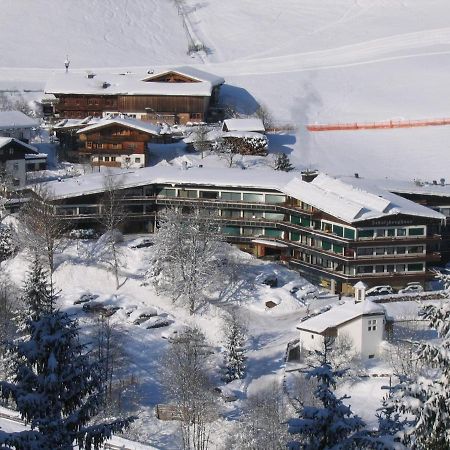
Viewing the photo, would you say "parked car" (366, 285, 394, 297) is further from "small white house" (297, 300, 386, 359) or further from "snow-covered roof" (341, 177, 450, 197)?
"snow-covered roof" (341, 177, 450, 197)

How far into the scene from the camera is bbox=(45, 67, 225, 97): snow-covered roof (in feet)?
231

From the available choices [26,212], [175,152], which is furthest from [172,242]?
[175,152]

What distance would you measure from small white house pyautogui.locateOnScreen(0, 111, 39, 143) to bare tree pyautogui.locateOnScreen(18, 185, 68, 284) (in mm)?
13036

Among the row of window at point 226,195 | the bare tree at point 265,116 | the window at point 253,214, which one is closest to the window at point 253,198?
the row of window at point 226,195

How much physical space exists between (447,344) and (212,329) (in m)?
29.2

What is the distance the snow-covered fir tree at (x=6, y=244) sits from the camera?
47.3 meters

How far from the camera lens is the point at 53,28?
101 metres

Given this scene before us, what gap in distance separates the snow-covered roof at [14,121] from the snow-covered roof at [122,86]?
24.4 feet

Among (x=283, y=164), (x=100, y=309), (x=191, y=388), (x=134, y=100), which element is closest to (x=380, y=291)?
(x=100, y=309)

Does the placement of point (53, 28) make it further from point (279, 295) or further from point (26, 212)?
point (279, 295)

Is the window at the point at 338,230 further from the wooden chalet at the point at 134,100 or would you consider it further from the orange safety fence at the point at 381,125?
the orange safety fence at the point at 381,125

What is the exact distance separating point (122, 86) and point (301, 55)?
28231 millimetres

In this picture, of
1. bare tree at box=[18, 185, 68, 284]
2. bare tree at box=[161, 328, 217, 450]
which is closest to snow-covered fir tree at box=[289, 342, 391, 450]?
bare tree at box=[161, 328, 217, 450]

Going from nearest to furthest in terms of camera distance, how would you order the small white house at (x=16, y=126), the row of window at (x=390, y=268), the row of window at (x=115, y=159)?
the row of window at (x=390, y=268), the row of window at (x=115, y=159), the small white house at (x=16, y=126)
